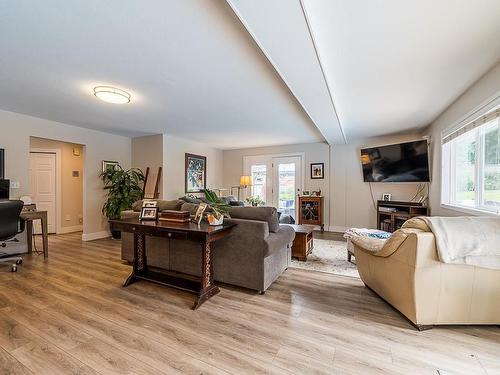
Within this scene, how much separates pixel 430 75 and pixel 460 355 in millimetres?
2460

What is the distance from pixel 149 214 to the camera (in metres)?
2.63

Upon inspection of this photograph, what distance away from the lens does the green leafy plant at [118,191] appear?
193 inches

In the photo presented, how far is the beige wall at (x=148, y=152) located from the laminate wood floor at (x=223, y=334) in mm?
3010

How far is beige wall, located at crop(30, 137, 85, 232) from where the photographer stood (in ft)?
18.1

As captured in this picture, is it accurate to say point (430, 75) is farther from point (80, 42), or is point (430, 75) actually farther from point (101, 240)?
point (101, 240)

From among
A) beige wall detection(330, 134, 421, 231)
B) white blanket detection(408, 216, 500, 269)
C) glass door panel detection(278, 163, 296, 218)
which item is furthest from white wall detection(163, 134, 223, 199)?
white blanket detection(408, 216, 500, 269)

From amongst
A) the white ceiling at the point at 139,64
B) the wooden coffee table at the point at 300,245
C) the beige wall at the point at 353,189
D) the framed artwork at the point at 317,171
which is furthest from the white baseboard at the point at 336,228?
the white ceiling at the point at 139,64

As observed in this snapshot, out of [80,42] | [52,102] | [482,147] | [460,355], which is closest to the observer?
[460,355]

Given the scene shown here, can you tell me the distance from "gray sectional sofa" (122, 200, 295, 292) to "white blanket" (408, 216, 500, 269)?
1372 millimetres

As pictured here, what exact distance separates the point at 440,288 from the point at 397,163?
3589mm

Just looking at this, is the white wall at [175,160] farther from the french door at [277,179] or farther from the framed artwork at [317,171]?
the framed artwork at [317,171]

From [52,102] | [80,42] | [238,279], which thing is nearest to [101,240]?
[52,102]

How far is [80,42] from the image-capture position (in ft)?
6.37

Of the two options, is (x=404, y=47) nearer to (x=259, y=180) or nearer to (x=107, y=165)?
(x=259, y=180)
